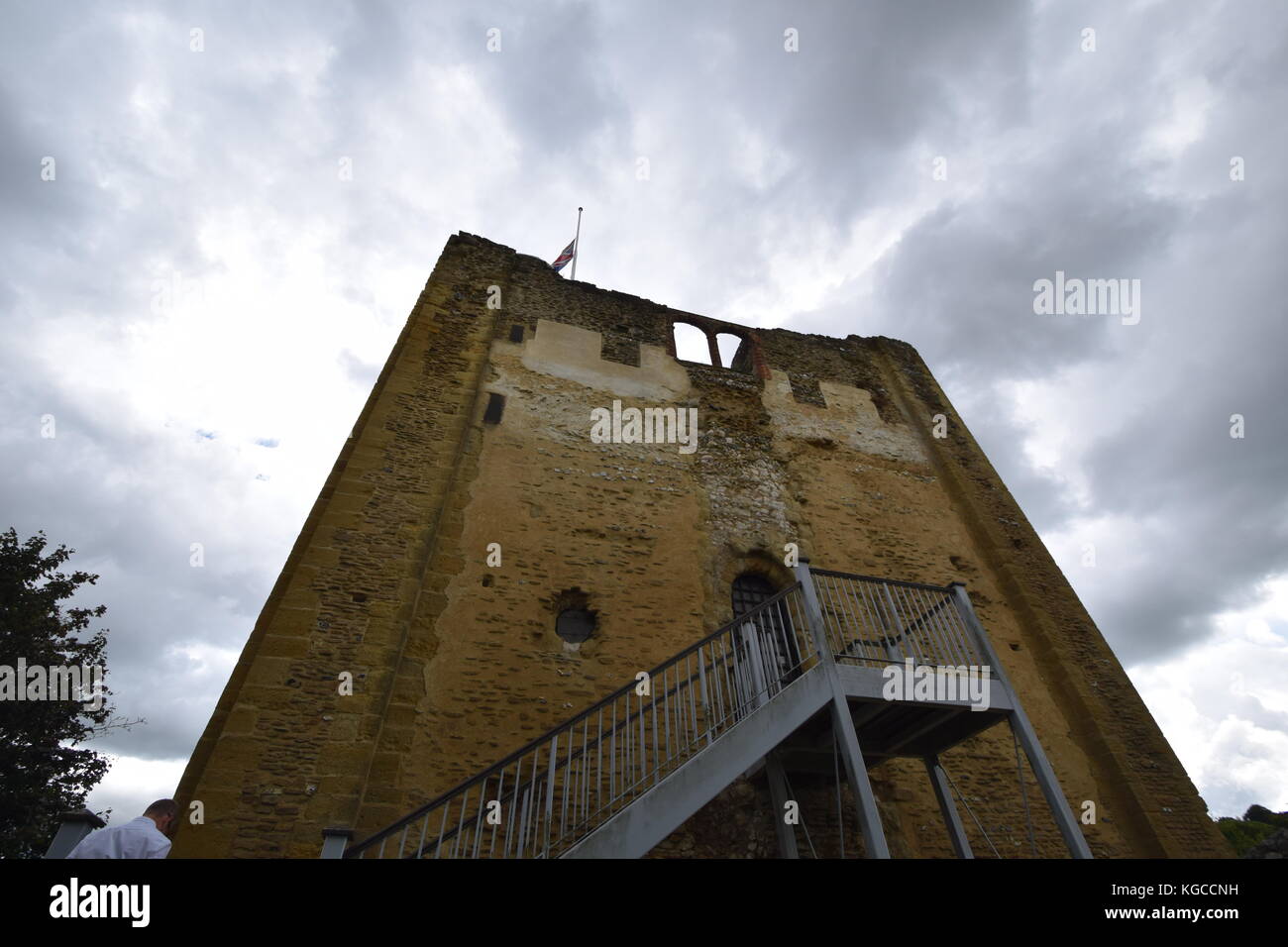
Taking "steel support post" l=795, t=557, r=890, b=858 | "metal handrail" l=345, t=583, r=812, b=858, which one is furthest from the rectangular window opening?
"steel support post" l=795, t=557, r=890, b=858

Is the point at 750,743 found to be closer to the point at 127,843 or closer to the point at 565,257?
the point at 127,843

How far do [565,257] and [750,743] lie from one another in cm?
1210

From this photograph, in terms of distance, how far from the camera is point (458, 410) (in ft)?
30.7

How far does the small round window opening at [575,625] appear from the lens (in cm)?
773

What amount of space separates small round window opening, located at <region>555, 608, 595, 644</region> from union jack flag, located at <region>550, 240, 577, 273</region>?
866 cm

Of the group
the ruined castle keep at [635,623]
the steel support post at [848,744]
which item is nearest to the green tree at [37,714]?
the ruined castle keep at [635,623]

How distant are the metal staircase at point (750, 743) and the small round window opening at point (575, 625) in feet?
3.48

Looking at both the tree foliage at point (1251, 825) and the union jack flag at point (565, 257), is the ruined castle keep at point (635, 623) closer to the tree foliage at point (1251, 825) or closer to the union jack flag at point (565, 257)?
the union jack flag at point (565, 257)

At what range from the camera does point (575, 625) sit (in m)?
7.88

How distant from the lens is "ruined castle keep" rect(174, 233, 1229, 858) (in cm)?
561

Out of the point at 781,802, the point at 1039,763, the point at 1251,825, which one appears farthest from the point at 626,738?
the point at 1251,825
